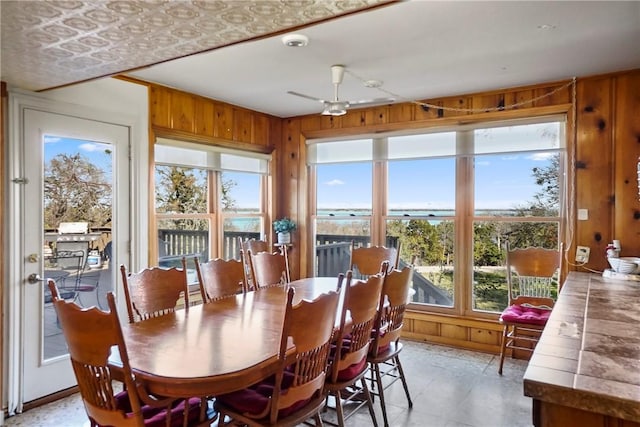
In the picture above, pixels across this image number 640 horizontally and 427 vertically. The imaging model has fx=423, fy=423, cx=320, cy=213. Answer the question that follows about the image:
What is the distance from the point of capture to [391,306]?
2.62 meters

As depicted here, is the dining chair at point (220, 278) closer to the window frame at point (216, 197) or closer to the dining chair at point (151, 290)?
the dining chair at point (151, 290)

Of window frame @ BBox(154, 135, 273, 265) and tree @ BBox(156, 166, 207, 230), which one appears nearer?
window frame @ BBox(154, 135, 273, 265)

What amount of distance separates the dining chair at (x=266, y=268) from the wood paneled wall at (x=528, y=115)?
1526mm

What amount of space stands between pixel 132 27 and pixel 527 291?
389 cm

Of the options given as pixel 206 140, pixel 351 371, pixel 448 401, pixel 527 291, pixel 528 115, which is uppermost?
pixel 528 115

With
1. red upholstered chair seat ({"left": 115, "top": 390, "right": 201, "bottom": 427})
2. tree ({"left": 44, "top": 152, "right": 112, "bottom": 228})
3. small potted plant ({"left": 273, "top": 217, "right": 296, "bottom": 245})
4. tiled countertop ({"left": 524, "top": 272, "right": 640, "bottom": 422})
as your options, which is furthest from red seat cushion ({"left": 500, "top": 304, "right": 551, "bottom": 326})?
tree ({"left": 44, "top": 152, "right": 112, "bottom": 228})

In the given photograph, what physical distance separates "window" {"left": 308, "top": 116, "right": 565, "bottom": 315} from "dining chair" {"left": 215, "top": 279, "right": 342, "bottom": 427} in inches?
89.0

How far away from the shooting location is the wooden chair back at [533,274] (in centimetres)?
379

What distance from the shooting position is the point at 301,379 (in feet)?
6.29

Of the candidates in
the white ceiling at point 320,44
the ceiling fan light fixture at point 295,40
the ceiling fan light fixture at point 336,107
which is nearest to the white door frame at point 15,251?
the white ceiling at point 320,44

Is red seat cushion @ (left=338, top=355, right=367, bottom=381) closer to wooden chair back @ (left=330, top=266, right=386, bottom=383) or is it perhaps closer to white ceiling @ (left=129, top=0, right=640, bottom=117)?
wooden chair back @ (left=330, top=266, right=386, bottom=383)

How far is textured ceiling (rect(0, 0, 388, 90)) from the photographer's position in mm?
1672

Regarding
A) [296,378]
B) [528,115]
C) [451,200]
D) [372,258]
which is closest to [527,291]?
[451,200]

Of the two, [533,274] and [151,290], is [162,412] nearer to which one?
[151,290]
